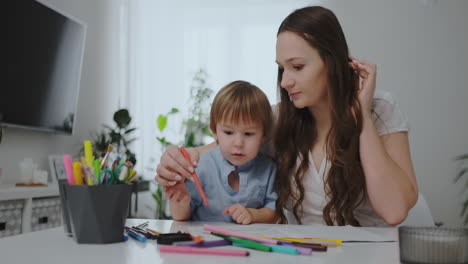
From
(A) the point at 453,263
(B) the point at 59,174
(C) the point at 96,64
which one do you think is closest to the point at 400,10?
(C) the point at 96,64

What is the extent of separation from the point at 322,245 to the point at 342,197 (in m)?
0.61

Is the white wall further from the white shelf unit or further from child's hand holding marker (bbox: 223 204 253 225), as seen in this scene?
child's hand holding marker (bbox: 223 204 253 225)

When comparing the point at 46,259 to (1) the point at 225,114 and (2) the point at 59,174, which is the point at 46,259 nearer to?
(1) the point at 225,114

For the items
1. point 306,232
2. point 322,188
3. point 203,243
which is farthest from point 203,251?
point 322,188

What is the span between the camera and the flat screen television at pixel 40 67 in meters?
2.79

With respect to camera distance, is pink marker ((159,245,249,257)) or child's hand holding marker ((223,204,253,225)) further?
child's hand holding marker ((223,204,253,225))

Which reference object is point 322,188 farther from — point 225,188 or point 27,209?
point 27,209

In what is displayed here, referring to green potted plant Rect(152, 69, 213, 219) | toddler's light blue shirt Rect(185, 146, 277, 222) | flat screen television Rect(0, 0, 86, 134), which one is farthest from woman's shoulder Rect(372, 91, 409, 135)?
green potted plant Rect(152, 69, 213, 219)

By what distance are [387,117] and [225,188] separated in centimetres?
53

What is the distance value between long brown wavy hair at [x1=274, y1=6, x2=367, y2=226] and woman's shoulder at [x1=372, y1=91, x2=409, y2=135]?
9 cm

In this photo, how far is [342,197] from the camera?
Answer: 1321 millimetres

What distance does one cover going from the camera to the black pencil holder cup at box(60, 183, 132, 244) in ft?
2.46

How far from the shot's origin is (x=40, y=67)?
309 centimetres

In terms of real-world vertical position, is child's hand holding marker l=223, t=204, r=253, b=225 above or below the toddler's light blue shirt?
below
